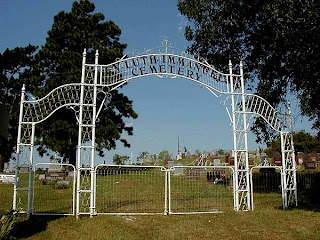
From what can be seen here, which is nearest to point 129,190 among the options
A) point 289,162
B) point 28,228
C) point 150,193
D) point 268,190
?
point 150,193

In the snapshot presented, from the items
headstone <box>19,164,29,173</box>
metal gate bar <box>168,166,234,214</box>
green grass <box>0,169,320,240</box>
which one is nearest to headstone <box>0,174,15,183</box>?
green grass <box>0,169,320,240</box>

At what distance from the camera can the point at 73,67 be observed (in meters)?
25.7

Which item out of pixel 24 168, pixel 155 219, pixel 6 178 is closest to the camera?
pixel 155 219

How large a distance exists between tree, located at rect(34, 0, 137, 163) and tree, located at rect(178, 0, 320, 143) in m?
11.8

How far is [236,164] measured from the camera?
34.6 ft

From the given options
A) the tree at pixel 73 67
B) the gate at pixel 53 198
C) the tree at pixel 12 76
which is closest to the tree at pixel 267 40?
the gate at pixel 53 198

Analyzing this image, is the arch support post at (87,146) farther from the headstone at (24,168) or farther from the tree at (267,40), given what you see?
the tree at (267,40)

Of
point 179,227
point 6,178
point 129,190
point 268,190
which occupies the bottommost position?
point 179,227

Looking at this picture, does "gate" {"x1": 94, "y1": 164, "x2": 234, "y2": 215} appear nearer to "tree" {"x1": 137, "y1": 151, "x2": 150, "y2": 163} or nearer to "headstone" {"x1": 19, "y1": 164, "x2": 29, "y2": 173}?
"headstone" {"x1": 19, "y1": 164, "x2": 29, "y2": 173}

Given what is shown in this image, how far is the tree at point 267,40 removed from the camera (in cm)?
1177

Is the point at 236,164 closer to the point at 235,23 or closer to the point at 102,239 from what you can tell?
the point at 102,239

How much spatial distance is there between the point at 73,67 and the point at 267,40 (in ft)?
51.9

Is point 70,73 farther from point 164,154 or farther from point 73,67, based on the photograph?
point 164,154

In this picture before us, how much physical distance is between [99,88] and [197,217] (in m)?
4.81
